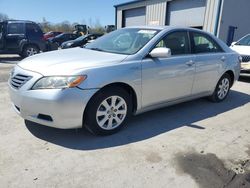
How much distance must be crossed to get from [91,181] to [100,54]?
1.89 metres

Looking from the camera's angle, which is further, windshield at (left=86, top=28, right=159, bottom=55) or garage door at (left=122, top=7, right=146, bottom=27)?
garage door at (left=122, top=7, right=146, bottom=27)

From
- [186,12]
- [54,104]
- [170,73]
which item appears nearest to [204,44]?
[170,73]

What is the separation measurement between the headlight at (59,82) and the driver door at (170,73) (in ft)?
3.47

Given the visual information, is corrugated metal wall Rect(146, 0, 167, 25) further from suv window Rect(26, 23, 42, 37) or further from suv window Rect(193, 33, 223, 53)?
suv window Rect(193, 33, 223, 53)

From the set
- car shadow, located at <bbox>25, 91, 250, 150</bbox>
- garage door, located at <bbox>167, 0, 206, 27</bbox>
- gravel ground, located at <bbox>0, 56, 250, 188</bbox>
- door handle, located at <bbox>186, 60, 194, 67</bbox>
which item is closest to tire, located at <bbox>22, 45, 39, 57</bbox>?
gravel ground, located at <bbox>0, 56, 250, 188</bbox>

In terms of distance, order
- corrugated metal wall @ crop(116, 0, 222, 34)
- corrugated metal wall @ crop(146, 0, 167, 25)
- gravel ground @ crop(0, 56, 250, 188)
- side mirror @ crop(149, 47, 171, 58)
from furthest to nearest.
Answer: corrugated metal wall @ crop(146, 0, 167, 25) < corrugated metal wall @ crop(116, 0, 222, 34) < side mirror @ crop(149, 47, 171, 58) < gravel ground @ crop(0, 56, 250, 188)

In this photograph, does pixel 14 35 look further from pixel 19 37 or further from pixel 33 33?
pixel 33 33

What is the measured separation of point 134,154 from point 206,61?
97.7 inches

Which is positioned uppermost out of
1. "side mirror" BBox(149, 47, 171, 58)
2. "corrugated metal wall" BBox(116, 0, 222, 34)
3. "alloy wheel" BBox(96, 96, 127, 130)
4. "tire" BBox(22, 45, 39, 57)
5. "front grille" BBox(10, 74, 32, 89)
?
"corrugated metal wall" BBox(116, 0, 222, 34)

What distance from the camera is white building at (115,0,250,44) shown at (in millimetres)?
13758

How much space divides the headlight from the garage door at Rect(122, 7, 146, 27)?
17930 mm

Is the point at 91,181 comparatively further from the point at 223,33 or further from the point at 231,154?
the point at 223,33

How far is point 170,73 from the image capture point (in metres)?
3.97

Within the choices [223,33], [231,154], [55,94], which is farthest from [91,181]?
[223,33]
